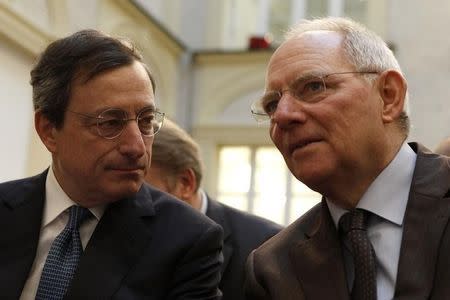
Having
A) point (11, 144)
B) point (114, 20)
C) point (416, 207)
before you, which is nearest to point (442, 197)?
point (416, 207)

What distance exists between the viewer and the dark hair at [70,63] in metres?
2.40

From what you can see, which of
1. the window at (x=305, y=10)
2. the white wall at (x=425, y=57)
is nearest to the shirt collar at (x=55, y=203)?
the white wall at (x=425, y=57)

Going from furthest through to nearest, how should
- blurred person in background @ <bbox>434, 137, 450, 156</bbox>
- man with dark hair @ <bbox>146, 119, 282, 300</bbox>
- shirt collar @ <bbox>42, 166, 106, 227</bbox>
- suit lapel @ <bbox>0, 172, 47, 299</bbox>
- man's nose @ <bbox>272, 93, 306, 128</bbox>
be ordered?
man with dark hair @ <bbox>146, 119, 282, 300</bbox> → blurred person in background @ <bbox>434, 137, 450, 156</bbox> → shirt collar @ <bbox>42, 166, 106, 227</bbox> → suit lapel @ <bbox>0, 172, 47, 299</bbox> → man's nose @ <bbox>272, 93, 306, 128</bbox>

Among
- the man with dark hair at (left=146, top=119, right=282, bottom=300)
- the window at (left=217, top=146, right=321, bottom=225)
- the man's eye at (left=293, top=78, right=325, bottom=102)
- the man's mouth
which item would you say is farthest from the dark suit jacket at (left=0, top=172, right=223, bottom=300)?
the window at (left=217, top=146, right=321, bottom=225)

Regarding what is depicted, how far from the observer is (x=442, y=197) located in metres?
2.19

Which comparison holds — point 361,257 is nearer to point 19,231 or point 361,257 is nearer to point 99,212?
point 99,212

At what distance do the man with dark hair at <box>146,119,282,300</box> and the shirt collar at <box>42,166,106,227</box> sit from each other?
1.23 meters

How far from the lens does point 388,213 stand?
2.23 meters

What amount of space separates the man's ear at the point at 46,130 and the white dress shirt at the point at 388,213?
3.08 feet

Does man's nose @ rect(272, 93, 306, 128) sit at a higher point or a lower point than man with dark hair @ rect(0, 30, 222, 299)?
higher

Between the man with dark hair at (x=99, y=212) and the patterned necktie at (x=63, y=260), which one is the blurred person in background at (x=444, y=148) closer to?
the man with dark hair at (x=99, y=212)

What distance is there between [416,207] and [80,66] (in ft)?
3.58

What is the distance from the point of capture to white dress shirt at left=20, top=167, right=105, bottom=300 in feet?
7.91

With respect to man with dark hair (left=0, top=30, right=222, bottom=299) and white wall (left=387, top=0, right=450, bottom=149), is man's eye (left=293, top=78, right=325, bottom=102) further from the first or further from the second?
white wall (left=387, top=0, right=450, bottom=149)
